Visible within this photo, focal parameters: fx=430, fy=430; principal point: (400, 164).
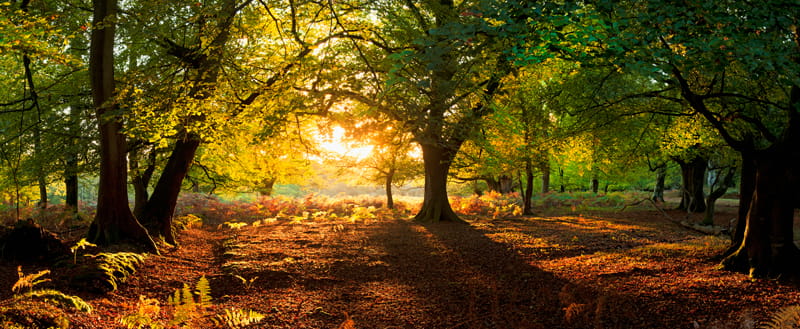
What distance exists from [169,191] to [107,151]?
271 centimetres

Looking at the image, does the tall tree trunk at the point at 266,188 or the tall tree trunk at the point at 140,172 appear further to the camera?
the tall tree trunk at the point at 266,188

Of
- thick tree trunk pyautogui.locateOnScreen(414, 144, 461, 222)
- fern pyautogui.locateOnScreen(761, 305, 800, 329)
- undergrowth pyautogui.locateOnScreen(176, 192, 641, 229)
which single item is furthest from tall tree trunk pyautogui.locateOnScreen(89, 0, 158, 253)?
fern pyautogui.locateOnScreen(761, 305, 800, 329)

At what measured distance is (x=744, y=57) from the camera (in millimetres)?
3523

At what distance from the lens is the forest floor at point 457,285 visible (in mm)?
5035

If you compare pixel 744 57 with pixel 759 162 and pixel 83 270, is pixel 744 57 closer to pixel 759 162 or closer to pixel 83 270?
pixel 759 162

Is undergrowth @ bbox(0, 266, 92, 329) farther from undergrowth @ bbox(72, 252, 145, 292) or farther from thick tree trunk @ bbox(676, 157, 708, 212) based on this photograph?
thick tree trunk @ bbox(676, 157, 708, 212)

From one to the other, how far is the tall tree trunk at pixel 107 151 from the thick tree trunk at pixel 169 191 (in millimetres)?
1881

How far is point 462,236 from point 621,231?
15.6 ft

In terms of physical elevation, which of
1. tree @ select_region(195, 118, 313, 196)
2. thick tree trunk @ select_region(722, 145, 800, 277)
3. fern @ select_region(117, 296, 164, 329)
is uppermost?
tree @ select_region(195, 118, 313, 196)

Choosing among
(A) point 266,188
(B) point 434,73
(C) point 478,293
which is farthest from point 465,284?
(A) point 266,188

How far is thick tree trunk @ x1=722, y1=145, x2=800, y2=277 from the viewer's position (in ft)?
19.3

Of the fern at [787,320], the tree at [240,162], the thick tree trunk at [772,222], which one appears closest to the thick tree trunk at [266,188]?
the tree at [240,162]

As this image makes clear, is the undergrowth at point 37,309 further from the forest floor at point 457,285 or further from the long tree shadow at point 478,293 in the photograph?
the long tree shadow at point 478,293

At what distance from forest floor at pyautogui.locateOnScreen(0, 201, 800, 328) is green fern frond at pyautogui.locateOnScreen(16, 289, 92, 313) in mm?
123
